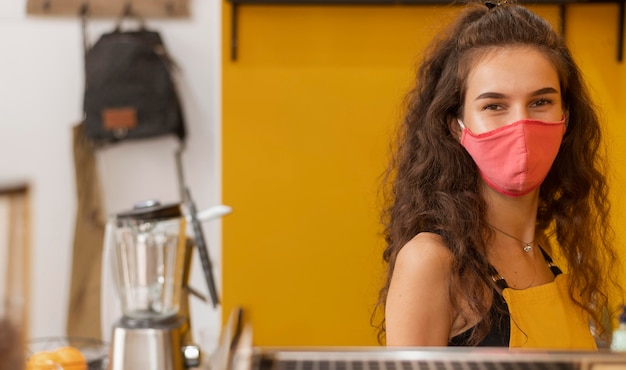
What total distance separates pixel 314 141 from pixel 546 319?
1.35m

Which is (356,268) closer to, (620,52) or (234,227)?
(234,227)

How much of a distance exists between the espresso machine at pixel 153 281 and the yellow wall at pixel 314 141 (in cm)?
71

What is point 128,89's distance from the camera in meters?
2.93

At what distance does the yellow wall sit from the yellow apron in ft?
3.84

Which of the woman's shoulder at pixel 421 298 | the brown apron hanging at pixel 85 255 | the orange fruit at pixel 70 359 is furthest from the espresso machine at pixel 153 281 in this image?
the brown apron hanging at pixel 85 255

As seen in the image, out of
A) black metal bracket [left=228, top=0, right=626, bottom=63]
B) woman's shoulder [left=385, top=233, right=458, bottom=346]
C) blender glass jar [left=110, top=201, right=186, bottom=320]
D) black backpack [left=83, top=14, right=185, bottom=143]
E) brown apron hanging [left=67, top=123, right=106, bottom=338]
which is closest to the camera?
woman's shoulder [left=385, top=233, right=458, bottom=346]

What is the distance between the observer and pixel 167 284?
69.1 inches

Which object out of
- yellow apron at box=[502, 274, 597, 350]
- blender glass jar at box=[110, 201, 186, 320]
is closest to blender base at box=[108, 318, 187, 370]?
blender glass jar at box=[110, 201, 186, 320]

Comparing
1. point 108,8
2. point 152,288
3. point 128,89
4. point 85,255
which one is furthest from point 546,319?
point 108,8

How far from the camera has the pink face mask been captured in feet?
4.20

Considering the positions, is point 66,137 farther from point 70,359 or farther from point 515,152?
point 515,152

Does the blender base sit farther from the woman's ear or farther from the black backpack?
the black backpack

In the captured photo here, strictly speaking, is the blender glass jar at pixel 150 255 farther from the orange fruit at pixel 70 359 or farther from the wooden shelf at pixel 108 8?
the wooden shelf at pixel 108 8

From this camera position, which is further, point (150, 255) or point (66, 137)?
point (66, 137)
